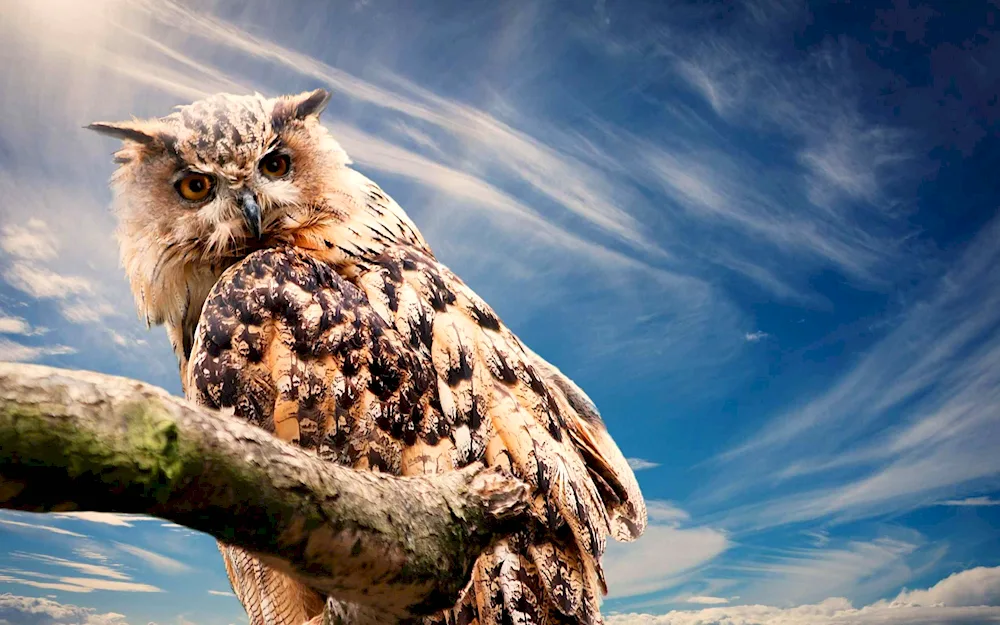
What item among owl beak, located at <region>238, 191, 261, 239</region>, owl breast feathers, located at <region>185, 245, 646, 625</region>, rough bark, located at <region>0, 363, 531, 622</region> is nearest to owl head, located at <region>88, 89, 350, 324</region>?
owl beak, located at <region>238, 191, 261, 239</region>

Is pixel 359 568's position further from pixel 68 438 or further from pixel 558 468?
pixel 558 468

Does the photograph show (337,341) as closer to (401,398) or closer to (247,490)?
(401,398)

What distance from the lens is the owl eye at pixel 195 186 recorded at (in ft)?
8.09

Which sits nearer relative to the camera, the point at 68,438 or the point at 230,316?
the point at 68,438

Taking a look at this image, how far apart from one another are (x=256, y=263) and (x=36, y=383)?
136 centimetres

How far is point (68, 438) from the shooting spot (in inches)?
Result: 34.3

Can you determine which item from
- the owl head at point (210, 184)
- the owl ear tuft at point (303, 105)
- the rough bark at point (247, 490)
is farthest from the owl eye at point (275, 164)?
the rough bark at point (247, 490)

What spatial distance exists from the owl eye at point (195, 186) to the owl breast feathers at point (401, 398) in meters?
0.41

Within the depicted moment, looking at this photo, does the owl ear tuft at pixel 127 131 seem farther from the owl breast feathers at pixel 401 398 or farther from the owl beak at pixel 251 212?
the owl breast feathers at pixel 401 398

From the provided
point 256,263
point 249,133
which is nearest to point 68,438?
point 256,263

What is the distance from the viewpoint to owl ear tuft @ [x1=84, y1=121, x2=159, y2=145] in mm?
2518

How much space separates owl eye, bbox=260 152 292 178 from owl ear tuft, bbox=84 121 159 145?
37 cm

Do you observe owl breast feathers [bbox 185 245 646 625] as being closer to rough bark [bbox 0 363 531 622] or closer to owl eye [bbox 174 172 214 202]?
owl eye [bbox 174 172 214 202]

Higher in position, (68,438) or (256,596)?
(256,596)
